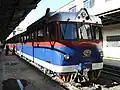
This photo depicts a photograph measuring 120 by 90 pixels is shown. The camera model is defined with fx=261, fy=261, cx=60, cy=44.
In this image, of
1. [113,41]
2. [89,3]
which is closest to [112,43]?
[113,41]

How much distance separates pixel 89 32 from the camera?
35.8 ft

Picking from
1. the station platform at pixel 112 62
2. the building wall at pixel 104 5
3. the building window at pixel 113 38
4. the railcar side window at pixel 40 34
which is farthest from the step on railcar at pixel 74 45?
the building window at pixel 113 38

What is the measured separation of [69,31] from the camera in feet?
34.1

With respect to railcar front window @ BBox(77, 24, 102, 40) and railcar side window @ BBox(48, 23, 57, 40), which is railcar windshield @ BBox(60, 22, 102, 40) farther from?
railcar side window @ BBox(48, 23, 57, 40)

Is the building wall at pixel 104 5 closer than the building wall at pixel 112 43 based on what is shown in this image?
Yes

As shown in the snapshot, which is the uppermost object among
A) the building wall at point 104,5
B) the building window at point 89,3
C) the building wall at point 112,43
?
the building window at point 89,3

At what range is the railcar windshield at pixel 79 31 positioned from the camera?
10297mm

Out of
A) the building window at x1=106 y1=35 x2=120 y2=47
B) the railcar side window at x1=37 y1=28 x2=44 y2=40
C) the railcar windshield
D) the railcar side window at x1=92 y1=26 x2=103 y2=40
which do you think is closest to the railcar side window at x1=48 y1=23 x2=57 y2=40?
the railcar windshield

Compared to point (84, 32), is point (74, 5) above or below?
above

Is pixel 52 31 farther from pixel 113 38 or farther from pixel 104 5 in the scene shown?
pixel 104 5

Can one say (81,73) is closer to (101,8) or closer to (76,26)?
(76,26)

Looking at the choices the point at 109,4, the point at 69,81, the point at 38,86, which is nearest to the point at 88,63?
the point at 69,81

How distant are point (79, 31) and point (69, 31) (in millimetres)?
452

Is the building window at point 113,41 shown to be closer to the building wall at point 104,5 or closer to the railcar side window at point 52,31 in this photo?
the building wall at point 104,5
